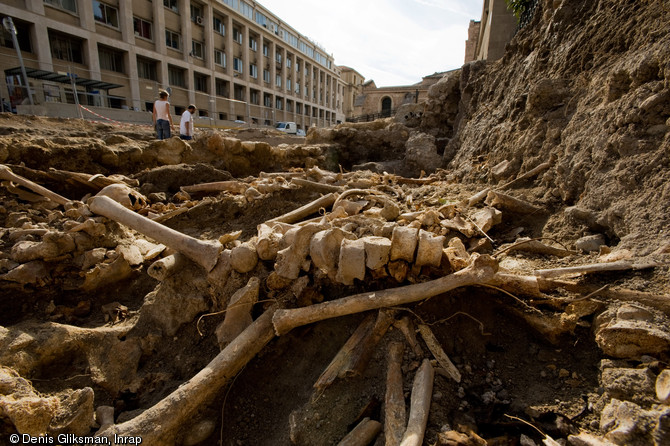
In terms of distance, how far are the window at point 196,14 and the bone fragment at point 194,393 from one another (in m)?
32.2

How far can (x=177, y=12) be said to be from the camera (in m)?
25.5

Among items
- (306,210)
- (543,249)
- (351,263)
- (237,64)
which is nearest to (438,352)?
(351,263)

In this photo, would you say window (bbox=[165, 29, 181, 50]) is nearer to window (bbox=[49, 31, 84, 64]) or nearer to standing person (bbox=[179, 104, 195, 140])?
window (bbox=[49, 31, 84, 64])

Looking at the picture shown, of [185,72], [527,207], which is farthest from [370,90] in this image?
[527,207]

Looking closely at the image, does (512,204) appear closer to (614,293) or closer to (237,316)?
(614,293)

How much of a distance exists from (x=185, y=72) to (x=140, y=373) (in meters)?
29.4

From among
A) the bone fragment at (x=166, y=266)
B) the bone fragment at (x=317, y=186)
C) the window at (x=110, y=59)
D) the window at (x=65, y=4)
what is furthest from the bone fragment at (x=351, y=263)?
the window at (x=110, y=59)

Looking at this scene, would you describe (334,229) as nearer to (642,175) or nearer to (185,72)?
(642,175)

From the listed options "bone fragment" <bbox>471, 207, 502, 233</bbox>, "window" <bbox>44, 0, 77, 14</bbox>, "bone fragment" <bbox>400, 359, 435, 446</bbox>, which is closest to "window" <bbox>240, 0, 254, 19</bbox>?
"window" <bbox>44, 0, 77, 14</bbox>

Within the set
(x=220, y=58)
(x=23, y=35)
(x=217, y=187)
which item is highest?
(x=220, y=58)

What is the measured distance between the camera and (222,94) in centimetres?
Answer: 3191

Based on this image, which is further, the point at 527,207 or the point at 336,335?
the point at 527,207

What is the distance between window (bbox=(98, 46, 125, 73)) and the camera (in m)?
21.1

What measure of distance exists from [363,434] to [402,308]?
0.71 meters
